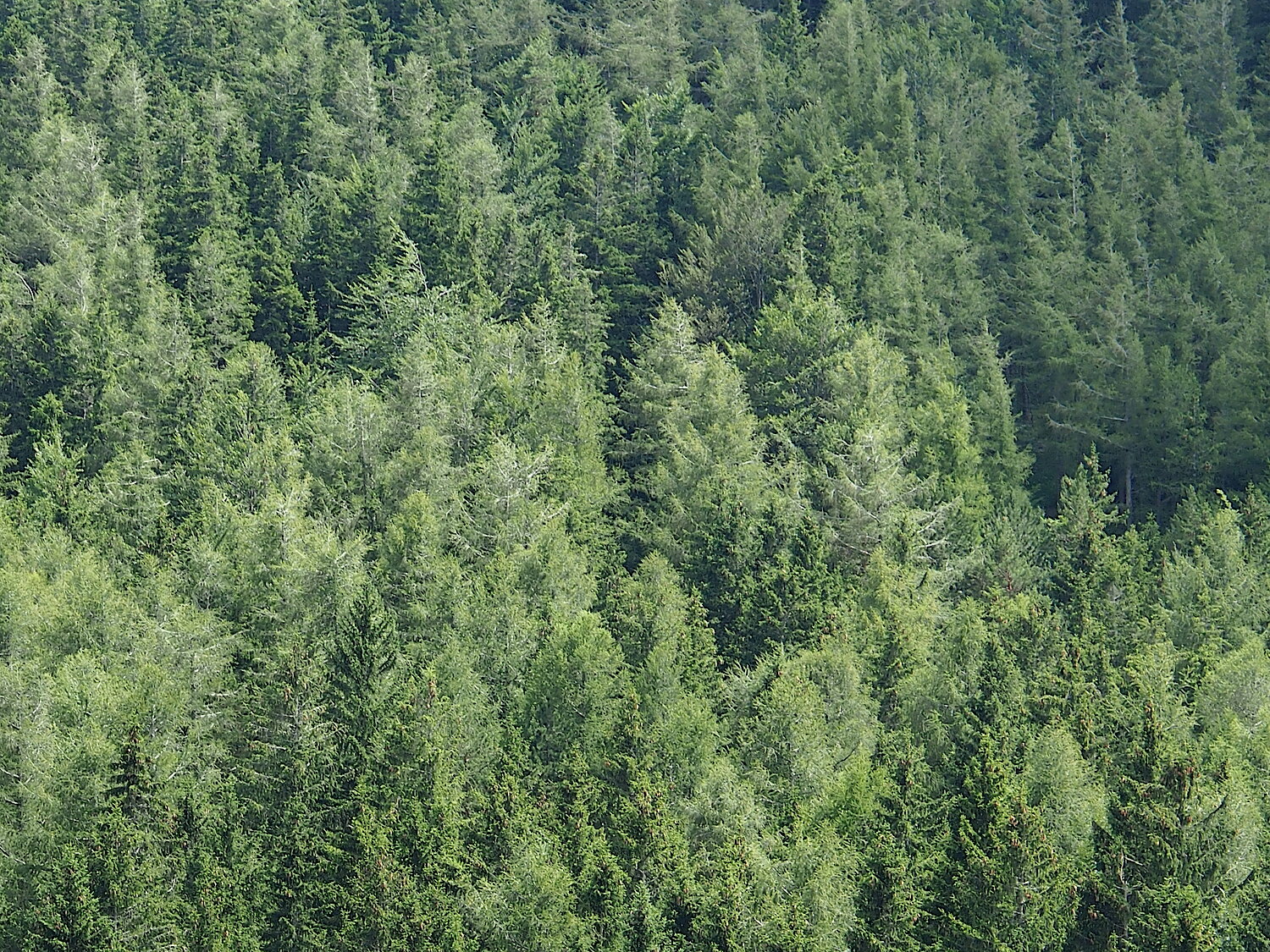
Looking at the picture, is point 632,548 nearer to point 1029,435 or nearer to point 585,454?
point 585,454

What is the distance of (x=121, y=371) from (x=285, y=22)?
5178 centimetres

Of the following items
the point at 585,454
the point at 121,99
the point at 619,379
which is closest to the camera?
the point at 585,454

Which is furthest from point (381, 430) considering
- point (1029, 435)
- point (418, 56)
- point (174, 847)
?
point (418, 56)

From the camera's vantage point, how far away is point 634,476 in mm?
102500

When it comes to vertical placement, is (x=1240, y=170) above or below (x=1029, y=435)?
above

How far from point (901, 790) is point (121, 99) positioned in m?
81.2

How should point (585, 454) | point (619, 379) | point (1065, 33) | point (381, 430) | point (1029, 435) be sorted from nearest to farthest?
1. point (381, 430)
2. point (585, 454)
3. point (619, 379)
4. point (1029, 435)
5. point (1065, 33)

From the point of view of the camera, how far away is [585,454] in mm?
97625

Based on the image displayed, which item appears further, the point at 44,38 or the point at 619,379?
the point at 44,38

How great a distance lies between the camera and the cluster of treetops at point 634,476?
217ft

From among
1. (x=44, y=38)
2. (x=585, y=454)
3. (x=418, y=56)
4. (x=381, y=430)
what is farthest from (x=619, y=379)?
(x=44, y=38)

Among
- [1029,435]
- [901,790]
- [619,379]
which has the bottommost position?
[1029,435]

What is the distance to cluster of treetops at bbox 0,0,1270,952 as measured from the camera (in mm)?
66000

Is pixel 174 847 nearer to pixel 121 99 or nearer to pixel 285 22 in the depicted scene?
pixel 121 99
